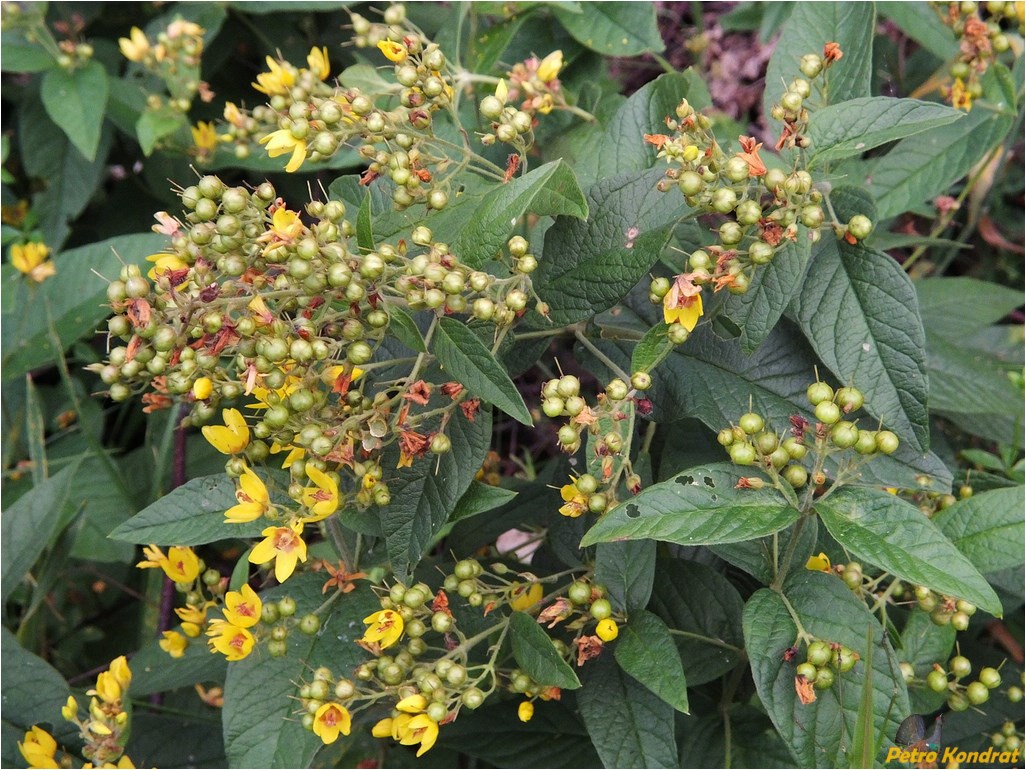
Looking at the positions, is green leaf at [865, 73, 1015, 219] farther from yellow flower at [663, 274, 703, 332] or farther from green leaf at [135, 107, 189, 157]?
green leaf at [135, 107, 189, 157]

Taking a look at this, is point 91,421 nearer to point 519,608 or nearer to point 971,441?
point 519,608

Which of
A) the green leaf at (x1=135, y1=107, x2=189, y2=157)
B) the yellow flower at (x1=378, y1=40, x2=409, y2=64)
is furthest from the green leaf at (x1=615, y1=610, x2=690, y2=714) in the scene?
the green leaf at (x1=135, y1=107, x2=189, y2=157)

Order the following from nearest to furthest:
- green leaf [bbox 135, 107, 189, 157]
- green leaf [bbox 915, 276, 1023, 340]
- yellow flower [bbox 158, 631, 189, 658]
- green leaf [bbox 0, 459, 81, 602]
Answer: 1. yellow flower [bbox 158, 631, 189, 658]
2. green leaf [bbox 0, 459, 81, 602]
3. green leaf [bbox 915, 276, 1023, 340]
4. green leaf [bbox 135, 107, 189, 157]

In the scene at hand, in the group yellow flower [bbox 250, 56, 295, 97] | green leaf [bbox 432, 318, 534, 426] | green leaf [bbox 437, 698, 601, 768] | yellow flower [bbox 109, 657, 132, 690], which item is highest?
yellow flower [bbox 250, 56, 295, 97]

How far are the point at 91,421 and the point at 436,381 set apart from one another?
137cm

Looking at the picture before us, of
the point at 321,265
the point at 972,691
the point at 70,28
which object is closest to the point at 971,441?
the point at 972,691

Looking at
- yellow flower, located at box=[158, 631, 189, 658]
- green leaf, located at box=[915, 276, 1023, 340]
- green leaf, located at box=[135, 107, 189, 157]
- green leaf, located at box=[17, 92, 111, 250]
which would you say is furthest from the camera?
green leaf, located at box=[17, 92, 111, 250]

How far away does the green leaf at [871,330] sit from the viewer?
1.30 meters

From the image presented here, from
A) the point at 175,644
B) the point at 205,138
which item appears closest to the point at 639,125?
the point at 175,644

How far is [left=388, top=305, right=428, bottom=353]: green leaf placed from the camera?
3.81ft

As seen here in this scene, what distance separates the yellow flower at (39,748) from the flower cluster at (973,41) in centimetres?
195

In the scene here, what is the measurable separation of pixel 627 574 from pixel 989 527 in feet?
1.80

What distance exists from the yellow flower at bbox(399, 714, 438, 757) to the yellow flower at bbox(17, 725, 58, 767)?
66 centimetres

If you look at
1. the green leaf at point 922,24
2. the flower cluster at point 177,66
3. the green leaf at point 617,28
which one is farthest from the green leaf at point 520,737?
the green leaf at point 922,24
